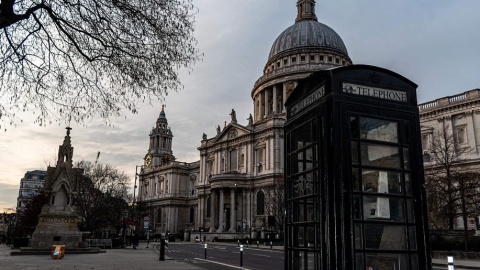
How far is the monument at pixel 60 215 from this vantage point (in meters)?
27.2

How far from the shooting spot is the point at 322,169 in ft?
15.6

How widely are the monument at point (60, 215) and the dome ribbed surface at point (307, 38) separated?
224 ft

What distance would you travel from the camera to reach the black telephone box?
452 cm

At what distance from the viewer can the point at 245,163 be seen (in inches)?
2975

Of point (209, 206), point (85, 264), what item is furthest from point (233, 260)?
point (209, 206)

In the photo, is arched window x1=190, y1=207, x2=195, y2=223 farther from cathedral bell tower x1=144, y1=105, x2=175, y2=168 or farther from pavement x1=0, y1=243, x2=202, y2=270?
pavement x1=0, y1=243, x2=202, y2=270

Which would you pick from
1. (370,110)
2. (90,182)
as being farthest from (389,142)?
(90,182)

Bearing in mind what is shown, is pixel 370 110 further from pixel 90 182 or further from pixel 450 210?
pixel 90 182

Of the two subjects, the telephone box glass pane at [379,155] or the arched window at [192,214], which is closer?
the telephone box glass pane at [379,155]

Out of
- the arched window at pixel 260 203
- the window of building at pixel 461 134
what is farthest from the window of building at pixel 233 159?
the window of building at pixel 461 134

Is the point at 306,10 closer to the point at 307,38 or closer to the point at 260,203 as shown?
the point at 307,38

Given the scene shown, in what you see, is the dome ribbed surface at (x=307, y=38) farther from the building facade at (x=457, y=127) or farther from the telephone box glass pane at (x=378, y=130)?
the telephone box glass pane at (x=378, y=130)

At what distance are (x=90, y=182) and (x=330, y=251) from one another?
55.2 metres

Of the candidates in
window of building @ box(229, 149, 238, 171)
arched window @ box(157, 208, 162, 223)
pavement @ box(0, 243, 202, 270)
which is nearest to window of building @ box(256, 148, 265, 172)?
window of building @ box(229, 149, 238, 171)
